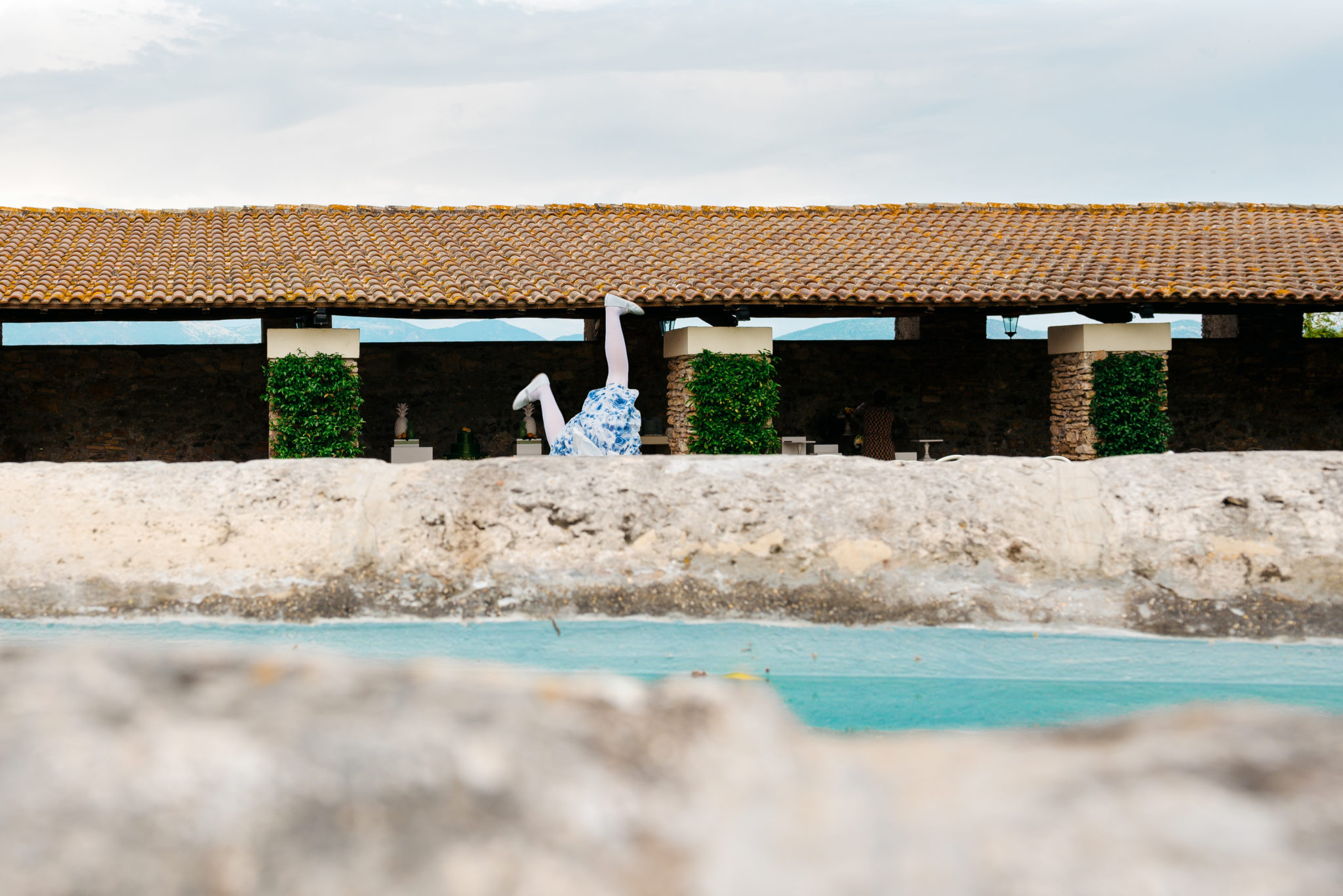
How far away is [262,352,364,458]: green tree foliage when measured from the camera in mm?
14219

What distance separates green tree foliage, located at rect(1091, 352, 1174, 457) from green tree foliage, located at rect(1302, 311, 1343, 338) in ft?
68.5

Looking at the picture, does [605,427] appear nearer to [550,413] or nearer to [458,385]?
[550,413]

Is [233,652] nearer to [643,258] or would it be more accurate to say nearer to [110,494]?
[110,494]

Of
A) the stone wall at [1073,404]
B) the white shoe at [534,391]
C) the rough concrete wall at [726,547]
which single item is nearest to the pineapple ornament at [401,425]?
the white shoe at [534,391]

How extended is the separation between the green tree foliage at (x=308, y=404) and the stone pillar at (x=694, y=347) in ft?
15.1

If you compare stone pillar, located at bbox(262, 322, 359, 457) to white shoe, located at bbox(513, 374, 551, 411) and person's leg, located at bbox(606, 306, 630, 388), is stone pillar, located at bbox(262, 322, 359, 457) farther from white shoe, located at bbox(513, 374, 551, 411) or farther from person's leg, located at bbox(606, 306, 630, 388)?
person's leg, located at bbox(606, 306, 630, 388)

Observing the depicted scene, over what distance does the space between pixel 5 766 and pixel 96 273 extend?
1547 cm

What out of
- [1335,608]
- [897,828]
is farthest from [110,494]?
[1335,608]

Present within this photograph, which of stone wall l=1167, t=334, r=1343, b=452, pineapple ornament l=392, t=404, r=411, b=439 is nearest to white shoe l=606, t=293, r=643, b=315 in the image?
pineapple ornament l=392, t=404, r=411, b=439

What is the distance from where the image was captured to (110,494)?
575 centimetres

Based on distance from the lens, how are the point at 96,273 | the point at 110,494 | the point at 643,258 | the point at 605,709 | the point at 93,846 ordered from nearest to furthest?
the point at 93,846
the point at 605,709
the point at 110,494
the point at 96,273
the point at 643,258

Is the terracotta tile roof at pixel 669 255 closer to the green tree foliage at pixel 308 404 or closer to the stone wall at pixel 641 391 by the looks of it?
the green tree foliage at pixel 308 404

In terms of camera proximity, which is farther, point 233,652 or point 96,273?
point 96,273

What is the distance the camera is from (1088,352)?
15.1m
